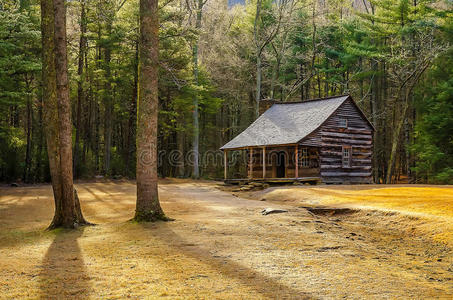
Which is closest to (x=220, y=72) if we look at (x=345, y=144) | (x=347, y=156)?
(x=345, y=144)

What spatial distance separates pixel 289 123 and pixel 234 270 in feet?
73.6

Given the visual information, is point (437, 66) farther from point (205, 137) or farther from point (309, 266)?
point (309, 266)

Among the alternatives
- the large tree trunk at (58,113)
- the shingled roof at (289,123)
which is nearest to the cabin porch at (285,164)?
the shingled roof at (289,123)

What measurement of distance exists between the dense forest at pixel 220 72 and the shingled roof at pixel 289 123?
595 centimetres

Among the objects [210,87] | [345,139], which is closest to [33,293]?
[345,139]

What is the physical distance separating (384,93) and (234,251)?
36697 millimetres

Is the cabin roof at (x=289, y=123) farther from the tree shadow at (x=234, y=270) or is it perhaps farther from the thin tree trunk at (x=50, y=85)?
the tree shadow at (x=234, y=270)

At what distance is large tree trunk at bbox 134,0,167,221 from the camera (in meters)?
9.68

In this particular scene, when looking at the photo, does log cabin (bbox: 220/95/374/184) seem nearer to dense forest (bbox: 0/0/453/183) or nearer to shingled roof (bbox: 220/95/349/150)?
shingled roof (bbox: 220/95/349/150)

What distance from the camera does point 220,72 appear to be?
40.3 metres

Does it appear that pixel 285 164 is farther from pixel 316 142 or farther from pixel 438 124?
pixel 438 124

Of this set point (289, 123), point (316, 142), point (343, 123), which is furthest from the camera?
point (289, 123)

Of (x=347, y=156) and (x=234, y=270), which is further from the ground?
(x=347, y=156)

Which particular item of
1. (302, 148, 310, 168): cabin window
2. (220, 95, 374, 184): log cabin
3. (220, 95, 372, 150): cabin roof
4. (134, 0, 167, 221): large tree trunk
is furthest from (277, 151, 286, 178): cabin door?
(134, 0, 167, 221): large tree trunk
